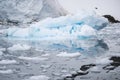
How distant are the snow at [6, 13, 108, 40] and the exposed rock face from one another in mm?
4492

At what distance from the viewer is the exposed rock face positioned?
1235cm

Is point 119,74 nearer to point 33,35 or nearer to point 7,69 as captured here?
point 7,69

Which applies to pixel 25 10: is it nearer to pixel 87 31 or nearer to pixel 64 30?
pixel 64 30

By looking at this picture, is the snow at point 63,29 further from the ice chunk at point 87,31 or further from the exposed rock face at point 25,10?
the exposed rock face at point 25,10

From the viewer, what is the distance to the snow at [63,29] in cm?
754

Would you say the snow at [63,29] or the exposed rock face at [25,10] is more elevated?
the exposed rock face at [25,10]

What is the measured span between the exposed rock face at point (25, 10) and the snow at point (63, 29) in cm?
449

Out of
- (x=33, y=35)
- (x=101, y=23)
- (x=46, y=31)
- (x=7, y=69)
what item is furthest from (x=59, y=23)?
(x=7, y=69)

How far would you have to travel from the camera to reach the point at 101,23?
8047 mm

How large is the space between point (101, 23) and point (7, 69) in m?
5.97

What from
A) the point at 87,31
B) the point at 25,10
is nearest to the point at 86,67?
the point at 87,31

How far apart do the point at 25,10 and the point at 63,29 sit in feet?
18.4

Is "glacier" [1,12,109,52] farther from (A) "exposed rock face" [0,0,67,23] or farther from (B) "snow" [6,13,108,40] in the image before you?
(A) "exposed rock face" [0,0,67,23]

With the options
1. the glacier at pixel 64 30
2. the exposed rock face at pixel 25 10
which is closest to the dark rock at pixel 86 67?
the glacier at pixel 64 30
